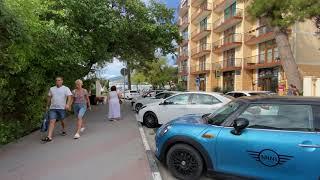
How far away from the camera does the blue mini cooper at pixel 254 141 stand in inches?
235

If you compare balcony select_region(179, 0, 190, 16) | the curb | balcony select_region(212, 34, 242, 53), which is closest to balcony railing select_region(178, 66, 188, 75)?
balcony select_region(179, 0, 190, 16)

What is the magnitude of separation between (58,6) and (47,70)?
4.47 meters

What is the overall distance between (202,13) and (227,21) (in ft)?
39.3

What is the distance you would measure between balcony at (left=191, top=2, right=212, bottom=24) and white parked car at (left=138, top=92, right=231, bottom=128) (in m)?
40.9

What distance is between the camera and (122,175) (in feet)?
24.2

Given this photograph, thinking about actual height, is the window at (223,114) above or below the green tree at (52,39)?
below

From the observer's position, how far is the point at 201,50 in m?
58.2

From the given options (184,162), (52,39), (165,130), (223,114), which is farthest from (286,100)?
(52,39)

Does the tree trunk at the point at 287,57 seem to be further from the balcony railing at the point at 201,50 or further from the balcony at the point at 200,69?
the balcony at the point at 200,69

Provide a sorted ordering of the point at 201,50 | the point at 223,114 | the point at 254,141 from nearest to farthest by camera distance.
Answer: the point at 254,141
the point at 223,114
the point at 201,50

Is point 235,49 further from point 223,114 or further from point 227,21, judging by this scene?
point 223,114

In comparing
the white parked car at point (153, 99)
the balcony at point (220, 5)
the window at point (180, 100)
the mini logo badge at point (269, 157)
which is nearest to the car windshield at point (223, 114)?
the mini logo badge at point (269, 157)

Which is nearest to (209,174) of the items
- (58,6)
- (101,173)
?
(101,173)

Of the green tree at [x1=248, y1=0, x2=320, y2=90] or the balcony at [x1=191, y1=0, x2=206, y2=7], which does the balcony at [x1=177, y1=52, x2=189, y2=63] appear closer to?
the balcony at [x1=191, y1=0, x2=206, y2=7]
